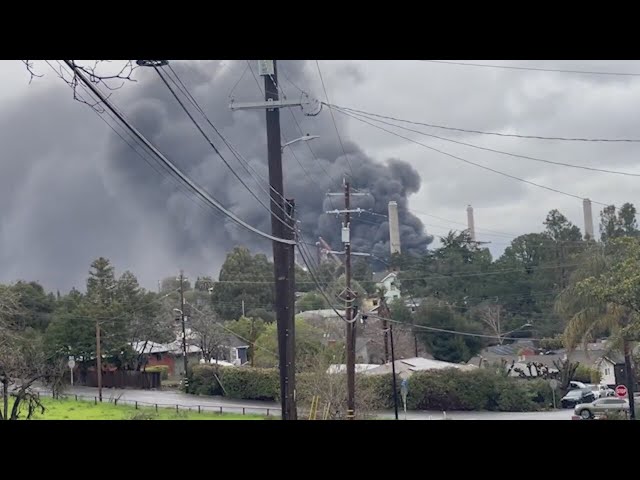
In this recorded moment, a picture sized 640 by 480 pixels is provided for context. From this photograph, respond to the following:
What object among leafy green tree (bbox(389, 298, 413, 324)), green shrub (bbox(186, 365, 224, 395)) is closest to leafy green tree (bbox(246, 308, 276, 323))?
leafy green tree (bbox(389, 298, 413, 324))

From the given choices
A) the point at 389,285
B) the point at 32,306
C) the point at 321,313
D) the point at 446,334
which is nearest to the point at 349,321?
the point at 32,306

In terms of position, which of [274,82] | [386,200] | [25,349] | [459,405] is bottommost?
[459,405]

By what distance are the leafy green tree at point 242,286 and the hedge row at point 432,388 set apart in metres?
4.67

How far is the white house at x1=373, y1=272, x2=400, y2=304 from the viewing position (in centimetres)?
2102

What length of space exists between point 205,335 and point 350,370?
5.46 meters

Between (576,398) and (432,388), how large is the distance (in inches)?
105

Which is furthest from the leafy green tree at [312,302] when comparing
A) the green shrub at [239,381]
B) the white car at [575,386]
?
the white car at [575,386]

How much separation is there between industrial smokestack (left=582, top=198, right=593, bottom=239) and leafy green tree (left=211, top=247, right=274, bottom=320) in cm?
786

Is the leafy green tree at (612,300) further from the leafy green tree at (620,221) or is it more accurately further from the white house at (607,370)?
the leafy green tree at (620,221)
